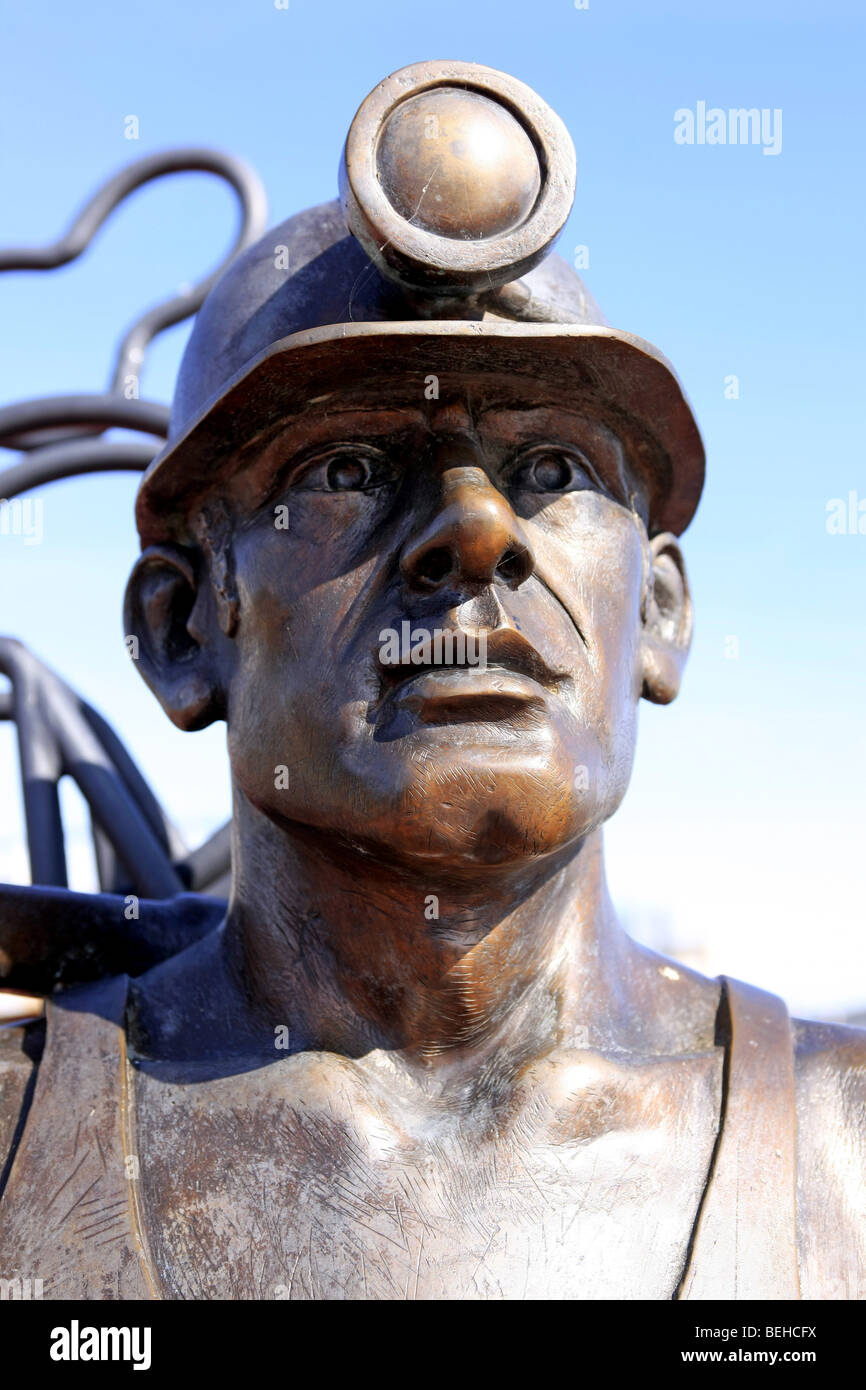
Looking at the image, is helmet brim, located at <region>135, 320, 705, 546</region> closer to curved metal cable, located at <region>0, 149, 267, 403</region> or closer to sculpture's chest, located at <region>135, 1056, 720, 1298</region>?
sculpture's chest, located at <region>135, 1056, 720, 1298</region>

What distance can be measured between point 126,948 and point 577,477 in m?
1.81

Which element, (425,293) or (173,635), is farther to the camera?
(173,635)

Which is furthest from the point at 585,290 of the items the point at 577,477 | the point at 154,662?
the point at 154,662

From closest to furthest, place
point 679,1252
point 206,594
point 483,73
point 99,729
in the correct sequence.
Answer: point 679,1252 → point 483,73 → point 206,594 → point 99,729

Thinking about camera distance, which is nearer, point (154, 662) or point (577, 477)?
point (577, 477)

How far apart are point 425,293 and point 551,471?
54cm

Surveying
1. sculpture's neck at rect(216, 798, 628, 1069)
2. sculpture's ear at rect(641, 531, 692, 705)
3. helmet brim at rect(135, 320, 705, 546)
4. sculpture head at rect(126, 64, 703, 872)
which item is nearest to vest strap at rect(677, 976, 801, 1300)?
sculpture's neck at rect(216, 798, 628, 1069)

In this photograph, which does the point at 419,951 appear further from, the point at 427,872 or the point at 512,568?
the point at 512,568

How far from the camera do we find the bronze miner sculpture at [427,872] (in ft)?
10.7

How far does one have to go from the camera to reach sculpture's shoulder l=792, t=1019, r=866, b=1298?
3.30 m

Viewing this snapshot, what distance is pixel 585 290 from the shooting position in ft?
12.9

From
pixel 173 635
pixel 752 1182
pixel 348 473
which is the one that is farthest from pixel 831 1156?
pixel 173 635

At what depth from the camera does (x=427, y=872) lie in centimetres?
340

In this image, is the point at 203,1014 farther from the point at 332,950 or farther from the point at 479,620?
the point at 479,620
